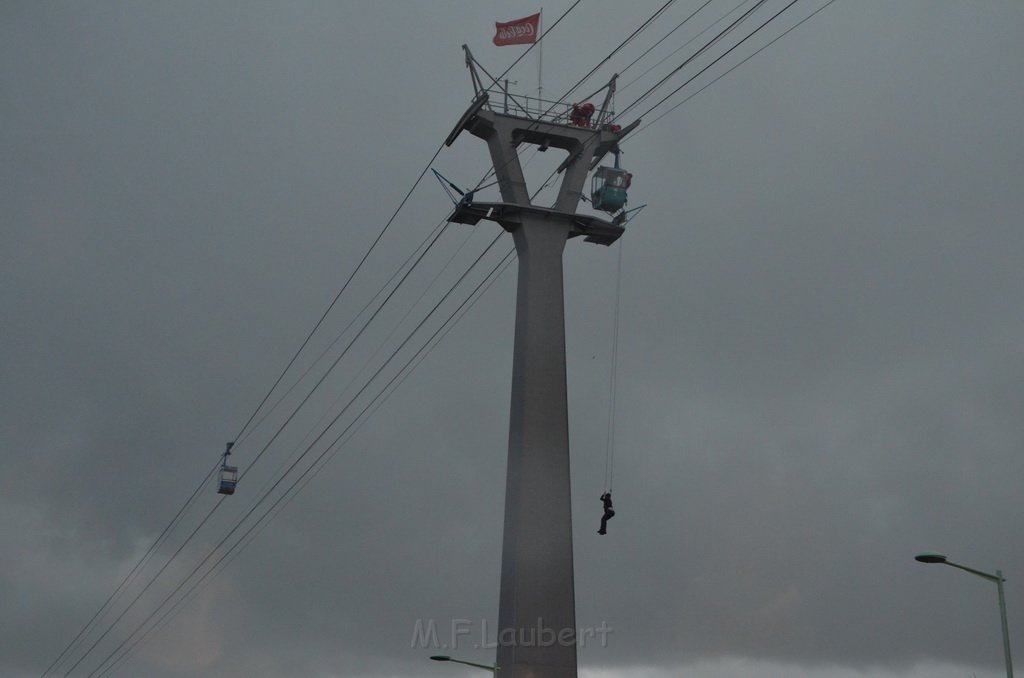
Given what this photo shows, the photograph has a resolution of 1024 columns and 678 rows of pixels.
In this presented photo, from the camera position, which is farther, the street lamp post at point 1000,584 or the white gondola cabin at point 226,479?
the white gondola cabin at point 226,479

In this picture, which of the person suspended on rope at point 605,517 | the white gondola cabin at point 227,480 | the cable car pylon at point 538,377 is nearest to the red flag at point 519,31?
the cable car pylon at point 538,377

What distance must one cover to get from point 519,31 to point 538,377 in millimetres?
12891

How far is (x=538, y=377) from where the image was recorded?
153 ft

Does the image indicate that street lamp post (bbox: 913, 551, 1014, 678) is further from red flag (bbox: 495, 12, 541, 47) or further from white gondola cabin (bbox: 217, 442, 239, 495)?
white gondola cabin (bbox: 217, 442, 239, 495)

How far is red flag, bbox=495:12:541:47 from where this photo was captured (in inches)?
1785

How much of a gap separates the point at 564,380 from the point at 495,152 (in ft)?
32.6

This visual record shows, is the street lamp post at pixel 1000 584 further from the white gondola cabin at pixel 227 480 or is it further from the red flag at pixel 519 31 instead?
the white gondola cabin at pixel 227 480

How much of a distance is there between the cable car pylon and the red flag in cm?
368

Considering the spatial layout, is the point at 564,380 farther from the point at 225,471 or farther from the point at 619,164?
the point at 225,471

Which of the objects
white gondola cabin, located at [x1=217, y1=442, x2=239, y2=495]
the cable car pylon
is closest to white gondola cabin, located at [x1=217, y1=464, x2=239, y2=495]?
white gondola cabin, located at [x1=217, y1=442, x2=239, y2=495]

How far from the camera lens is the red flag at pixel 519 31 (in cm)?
4534

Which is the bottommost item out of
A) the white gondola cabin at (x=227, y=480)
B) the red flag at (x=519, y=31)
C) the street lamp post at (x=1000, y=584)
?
the street lamp post at (x=1000, y=584)

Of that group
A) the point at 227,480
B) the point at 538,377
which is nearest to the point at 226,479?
the point at 227,480

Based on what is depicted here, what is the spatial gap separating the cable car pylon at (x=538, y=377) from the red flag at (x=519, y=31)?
12.1 ft
